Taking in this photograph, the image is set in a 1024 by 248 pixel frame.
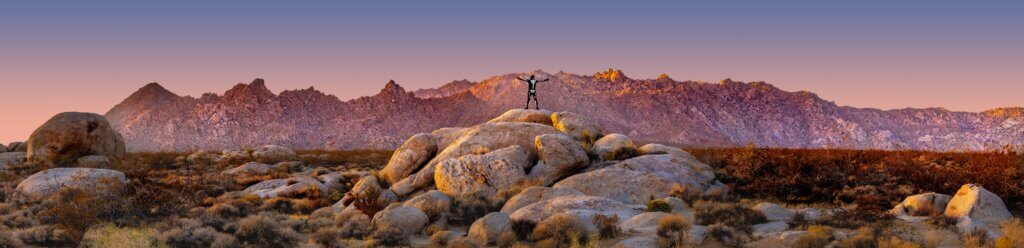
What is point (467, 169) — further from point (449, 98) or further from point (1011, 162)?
point (449, 98)

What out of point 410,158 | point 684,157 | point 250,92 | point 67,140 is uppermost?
point 250,92

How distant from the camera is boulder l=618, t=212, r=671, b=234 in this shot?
48.6 ft

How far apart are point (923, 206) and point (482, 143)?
49.0 ft

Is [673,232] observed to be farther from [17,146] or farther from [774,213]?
[17,146]

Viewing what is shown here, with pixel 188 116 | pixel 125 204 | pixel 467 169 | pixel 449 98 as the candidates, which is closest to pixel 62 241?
pixel 125 204

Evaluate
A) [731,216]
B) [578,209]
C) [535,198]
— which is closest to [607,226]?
[578,209]

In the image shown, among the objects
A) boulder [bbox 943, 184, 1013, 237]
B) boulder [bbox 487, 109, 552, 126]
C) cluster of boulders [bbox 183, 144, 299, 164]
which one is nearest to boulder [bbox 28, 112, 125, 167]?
cluster of boulders [bbox 183, 144, 299, 164]

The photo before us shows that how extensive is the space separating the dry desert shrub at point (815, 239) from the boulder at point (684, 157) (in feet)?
36.2

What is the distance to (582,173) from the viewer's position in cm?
2352

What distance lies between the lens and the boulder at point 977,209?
1477 centimetres

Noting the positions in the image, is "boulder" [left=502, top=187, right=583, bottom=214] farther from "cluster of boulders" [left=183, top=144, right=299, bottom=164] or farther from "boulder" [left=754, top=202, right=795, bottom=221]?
"cluster of boulders" [left=183, top=144, right=299, bottom=164]

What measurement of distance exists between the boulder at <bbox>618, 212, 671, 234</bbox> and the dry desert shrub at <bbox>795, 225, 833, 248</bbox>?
298 centimetres

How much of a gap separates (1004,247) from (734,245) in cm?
448

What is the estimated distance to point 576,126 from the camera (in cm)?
3019
